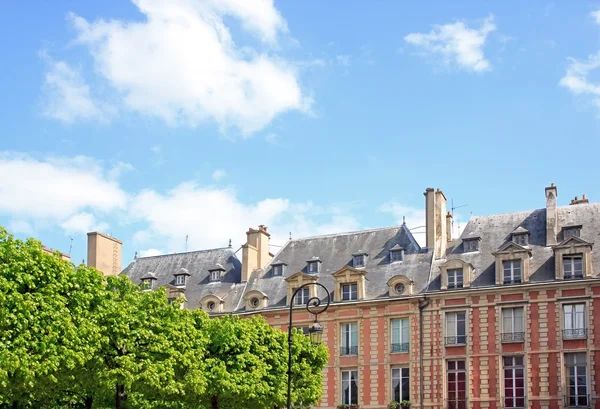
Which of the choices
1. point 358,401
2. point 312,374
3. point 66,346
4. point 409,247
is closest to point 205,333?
point 312,374

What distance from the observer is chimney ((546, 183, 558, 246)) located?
39544mm

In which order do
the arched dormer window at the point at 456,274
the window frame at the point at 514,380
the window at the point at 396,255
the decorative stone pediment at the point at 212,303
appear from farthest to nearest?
the decorative stone pediment at the point at 212,303 < the window at the point at 396,255 < the arched dormer window at the point at 456,274 < the window frame at the point at 514,380

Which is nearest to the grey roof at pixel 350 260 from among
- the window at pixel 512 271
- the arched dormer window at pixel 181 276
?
the window at pixel 512 271

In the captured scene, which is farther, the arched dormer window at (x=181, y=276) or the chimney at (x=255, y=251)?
the arched dormer window at (x=181, y=276)

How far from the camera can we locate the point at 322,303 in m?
42.0

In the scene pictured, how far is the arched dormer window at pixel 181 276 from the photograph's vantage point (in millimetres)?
47378

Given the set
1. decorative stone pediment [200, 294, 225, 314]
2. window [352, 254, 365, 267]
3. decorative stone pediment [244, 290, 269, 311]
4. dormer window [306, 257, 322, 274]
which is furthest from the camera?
decorative stone pediment [200, 294, 225, 314]

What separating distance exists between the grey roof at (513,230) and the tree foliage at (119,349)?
813cm

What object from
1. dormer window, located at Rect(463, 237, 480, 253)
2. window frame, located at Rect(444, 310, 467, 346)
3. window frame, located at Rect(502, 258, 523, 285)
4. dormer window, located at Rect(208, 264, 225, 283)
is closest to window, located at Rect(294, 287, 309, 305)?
dormer window, located at Rect(208, 264, 225, 283)

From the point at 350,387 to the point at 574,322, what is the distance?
32.4 ft

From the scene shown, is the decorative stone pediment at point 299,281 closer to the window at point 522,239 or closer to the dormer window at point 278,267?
the dormer window at point 278,267

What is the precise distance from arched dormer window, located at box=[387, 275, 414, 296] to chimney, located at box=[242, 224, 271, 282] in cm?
804

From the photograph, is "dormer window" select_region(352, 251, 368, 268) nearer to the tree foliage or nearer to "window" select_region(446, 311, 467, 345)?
"window" select_region(446, 311, 467, 345)

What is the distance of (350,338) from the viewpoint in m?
41.4
